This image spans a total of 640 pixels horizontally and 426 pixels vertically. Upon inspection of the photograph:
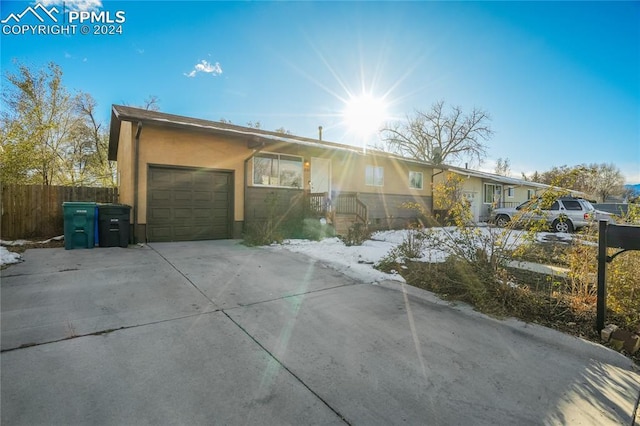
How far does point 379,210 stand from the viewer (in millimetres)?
13547

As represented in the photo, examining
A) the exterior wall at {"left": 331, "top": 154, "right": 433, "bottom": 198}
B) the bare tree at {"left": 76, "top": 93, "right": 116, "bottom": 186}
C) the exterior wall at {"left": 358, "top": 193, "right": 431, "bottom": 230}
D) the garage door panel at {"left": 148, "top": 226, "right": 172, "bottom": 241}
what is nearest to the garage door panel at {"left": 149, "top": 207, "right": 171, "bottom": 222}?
the garage door panel at {"left": 148, "top": 226, "right": 172, "bottom": 241}

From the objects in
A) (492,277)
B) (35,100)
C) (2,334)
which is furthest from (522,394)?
(35,100)

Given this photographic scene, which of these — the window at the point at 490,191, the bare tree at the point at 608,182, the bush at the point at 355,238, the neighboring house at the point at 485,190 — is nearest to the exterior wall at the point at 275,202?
the bush at the point at 355,238

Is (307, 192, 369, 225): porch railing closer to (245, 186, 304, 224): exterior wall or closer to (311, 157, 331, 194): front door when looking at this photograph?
(245, 186, 304, 224): exterior wall

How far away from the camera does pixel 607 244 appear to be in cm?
292

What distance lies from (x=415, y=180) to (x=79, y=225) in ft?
46.0

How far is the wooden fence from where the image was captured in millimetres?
8250

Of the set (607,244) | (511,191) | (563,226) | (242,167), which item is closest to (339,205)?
(242,167)

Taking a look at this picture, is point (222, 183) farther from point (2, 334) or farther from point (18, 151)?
point (2, 334)

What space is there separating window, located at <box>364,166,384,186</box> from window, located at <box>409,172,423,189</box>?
226 centimetres

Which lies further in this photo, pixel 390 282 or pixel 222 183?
pixel 222 183

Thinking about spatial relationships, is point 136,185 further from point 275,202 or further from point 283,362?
point 283,362

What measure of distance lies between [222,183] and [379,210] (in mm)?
7360

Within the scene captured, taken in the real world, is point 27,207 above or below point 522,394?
above
